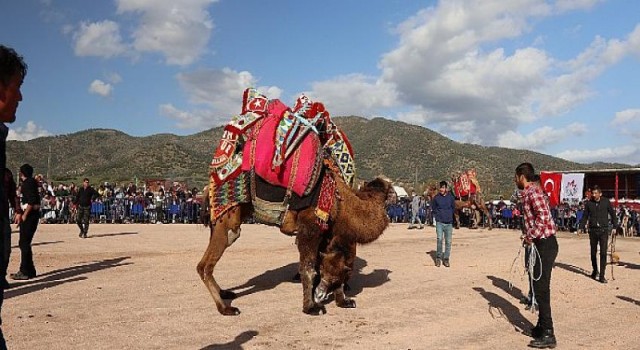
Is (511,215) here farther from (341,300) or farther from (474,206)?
(341,300)

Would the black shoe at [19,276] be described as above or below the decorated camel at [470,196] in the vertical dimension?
below

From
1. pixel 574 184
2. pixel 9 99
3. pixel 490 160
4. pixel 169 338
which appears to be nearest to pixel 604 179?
pixel 574 184

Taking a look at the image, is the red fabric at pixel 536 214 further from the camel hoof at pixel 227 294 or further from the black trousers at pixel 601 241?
the black trousers at pixel 601 241

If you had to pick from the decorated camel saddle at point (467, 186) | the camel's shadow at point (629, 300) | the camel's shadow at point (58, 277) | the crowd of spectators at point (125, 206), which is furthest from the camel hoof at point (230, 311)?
the decorated camel saddle at point (467, 186)

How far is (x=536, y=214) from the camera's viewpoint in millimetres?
7406

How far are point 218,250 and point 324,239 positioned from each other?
5.90 ft

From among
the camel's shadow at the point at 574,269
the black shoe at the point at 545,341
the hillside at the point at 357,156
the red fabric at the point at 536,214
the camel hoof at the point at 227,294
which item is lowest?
the black shoe at the point at 545,341

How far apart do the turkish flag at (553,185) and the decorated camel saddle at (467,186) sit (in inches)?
158

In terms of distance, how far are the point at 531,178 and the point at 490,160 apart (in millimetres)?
83224

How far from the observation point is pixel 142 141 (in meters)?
117

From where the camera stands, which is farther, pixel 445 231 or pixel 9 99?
pixel 445 231

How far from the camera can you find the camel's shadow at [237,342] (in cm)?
624

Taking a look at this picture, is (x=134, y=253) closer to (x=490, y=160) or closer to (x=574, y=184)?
(x=574, y=184)

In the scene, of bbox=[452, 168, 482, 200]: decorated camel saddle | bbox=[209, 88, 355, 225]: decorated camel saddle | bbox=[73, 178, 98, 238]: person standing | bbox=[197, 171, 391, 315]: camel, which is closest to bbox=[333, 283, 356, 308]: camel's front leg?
bbox=[197, 171, 391, 315]: camel
